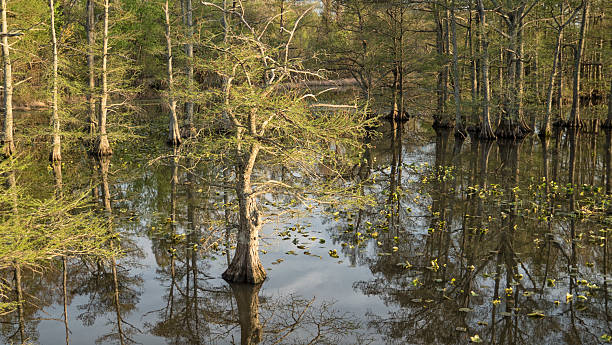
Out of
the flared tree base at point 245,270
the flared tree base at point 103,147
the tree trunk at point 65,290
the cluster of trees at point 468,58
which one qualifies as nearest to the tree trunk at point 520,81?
the cluster of trees at point 468,58

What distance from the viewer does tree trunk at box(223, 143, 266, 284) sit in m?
9.22

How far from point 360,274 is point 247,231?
2.37m

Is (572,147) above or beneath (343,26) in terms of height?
beneath

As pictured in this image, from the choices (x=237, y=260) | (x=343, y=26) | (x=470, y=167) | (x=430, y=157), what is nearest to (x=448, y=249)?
(x=237, y=260)

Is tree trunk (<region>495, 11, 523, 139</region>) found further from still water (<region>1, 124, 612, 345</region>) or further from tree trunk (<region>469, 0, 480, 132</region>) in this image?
still water (<region>1, 124, 612, 345</region>)

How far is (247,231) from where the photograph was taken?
30.0 feet

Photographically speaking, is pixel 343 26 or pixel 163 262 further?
pixel 343 26

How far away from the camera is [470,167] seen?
1983 centimetres

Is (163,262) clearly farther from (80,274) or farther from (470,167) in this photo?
(470,167)

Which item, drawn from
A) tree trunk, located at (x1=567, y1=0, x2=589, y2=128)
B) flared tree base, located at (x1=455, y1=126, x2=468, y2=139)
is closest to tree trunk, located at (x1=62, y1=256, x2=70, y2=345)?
flared tree base, located at (x1=455, y1=126, x2=468, y2=139)

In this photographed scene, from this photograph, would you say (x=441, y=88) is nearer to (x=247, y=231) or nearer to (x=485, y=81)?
(x=485, y=81)

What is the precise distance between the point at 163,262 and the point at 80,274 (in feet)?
5.07

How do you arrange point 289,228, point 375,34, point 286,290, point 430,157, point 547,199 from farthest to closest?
point 375,34 → point 430,157 → point 547,199 → point 289,228 → point 286,290

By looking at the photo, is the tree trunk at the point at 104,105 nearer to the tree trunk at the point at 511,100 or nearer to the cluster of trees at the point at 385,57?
the cluster of trees at the point at 385,57
